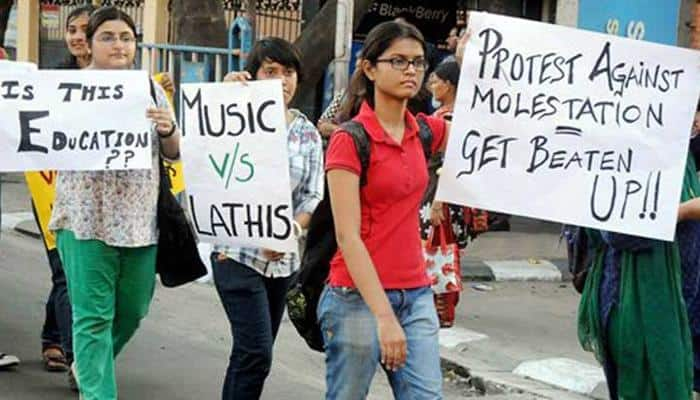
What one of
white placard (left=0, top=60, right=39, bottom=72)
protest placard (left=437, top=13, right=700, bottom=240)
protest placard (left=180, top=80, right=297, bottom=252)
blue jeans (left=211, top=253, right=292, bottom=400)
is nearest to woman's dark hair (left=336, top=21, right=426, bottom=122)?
protest placard (left=437, top=13, right=700, bottom=240)

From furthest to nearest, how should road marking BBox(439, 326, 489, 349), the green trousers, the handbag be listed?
road marking BBox(439, 326, 489, 349)
the handbag
the green trousers

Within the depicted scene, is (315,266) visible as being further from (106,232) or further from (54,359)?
(54,359)

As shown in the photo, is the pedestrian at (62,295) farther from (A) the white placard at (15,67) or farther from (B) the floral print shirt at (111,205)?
(B) the floral print shirt at (111,205)

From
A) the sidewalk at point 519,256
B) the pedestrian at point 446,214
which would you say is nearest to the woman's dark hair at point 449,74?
the pedestrian at point 446,214

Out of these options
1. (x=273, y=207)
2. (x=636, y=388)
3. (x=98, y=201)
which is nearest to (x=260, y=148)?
(x=273, y=207)

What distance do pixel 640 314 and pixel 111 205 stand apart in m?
2.18

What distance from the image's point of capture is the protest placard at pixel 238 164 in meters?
4.79

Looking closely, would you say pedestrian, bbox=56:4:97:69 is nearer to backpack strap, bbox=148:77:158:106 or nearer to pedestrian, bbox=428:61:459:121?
backpack strap, bbox=148:77:158:106

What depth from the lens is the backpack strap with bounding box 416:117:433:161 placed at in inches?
172

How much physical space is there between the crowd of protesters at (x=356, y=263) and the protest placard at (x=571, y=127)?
0.14 meters

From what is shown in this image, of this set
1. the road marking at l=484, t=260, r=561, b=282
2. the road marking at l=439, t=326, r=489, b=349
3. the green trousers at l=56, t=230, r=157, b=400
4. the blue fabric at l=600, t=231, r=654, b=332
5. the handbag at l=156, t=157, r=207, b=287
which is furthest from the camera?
the road marking at l=484, t=260, r=561, b=282

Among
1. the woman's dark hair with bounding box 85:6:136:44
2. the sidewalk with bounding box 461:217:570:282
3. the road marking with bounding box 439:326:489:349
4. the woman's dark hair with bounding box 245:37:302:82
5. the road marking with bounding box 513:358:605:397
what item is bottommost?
the sidewalk with bounding box 461:217:570:282

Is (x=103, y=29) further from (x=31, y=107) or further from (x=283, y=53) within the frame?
(x=283, y=53)

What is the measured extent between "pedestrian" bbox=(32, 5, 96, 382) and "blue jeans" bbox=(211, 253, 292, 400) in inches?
53.7
